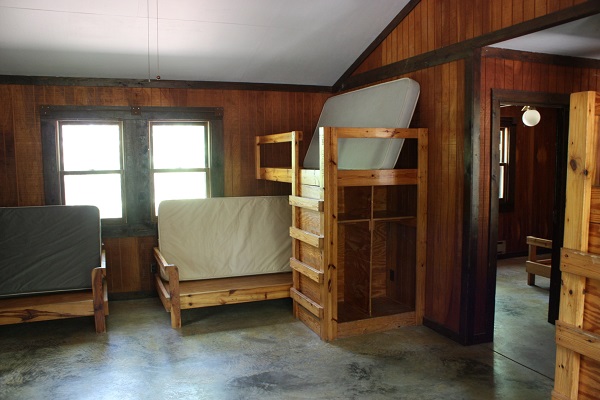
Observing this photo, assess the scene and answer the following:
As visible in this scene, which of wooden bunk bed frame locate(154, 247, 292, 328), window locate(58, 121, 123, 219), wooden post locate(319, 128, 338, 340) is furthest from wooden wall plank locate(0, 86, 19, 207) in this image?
wooden post locate(319, 128, 338, 340)

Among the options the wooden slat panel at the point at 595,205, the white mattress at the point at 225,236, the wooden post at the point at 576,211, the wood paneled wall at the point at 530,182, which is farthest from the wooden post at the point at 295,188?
the wood paneled wall at the point at 530,182

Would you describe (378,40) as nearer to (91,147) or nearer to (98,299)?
(91,147)

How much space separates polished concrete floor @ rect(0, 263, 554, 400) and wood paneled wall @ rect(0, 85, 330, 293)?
28.9 inches

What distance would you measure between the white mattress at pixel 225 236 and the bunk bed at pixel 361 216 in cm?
46

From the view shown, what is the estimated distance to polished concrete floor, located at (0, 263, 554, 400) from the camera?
3244mm

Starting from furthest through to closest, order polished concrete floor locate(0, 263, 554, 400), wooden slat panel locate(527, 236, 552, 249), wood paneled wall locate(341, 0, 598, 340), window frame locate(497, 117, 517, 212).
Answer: window frame locate(497, 117, 517, 212), wooden slat panel locate(527, 236, 552, 249), wood paneled wall locate(341, 0, 598, 340), polished concrete floor locate(0, 263, 554, 400)

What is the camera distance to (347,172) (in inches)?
158

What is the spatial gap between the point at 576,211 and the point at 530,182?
5784mm

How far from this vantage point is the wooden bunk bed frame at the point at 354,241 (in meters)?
4.05

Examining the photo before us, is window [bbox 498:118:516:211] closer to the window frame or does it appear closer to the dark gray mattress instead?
the window frame

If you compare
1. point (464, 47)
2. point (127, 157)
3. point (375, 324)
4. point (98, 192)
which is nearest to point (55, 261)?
point (98, 192)

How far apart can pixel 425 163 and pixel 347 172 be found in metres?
0.71

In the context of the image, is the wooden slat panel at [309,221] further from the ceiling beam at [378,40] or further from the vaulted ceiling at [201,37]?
the ceiling beam at [378,40]

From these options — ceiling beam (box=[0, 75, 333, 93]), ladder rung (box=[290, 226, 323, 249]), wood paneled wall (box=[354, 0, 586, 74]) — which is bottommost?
ladder rung (box=[290, 226, 323, 249])
